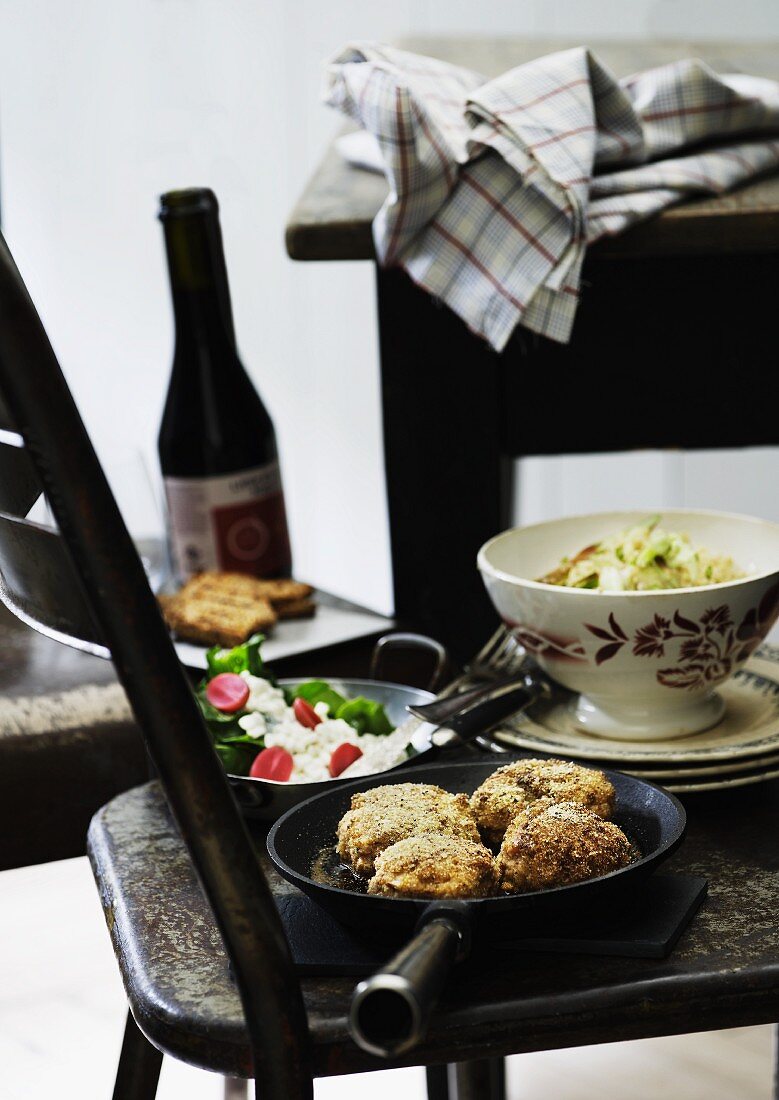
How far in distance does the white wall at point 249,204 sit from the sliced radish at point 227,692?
1.88m

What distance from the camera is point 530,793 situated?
543 mm

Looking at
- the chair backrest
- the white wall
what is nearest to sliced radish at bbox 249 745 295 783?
the chair backrest

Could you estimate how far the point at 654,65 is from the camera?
1350mm

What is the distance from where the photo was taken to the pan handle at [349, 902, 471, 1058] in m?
0.36

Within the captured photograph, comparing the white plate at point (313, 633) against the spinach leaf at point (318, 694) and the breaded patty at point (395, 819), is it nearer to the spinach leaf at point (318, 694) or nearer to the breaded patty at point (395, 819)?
the spinach leaf at point (318, 694)

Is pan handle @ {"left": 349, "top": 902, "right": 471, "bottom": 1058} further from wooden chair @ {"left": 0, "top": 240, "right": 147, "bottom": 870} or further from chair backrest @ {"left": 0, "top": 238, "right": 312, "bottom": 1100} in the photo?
wooden chair @ {"left": 0, "top": 240, "right": 147, "bottom": 870}

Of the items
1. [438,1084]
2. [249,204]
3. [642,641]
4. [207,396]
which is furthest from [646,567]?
[249,204]

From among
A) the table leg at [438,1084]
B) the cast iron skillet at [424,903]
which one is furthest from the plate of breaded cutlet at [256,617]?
the table leg at [438,1084]

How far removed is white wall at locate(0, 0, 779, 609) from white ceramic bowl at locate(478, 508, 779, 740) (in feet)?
6.00

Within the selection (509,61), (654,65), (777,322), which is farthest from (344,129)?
(777,322)

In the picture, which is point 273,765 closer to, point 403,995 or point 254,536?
point 403,995

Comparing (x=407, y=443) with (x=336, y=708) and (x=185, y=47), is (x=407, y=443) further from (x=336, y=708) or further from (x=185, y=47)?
(x=185, y=47)

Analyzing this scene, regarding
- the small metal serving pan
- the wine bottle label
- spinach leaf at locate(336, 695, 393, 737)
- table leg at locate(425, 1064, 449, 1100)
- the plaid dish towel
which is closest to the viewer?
the small metal serving pan

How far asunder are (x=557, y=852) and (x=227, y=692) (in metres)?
0.29
